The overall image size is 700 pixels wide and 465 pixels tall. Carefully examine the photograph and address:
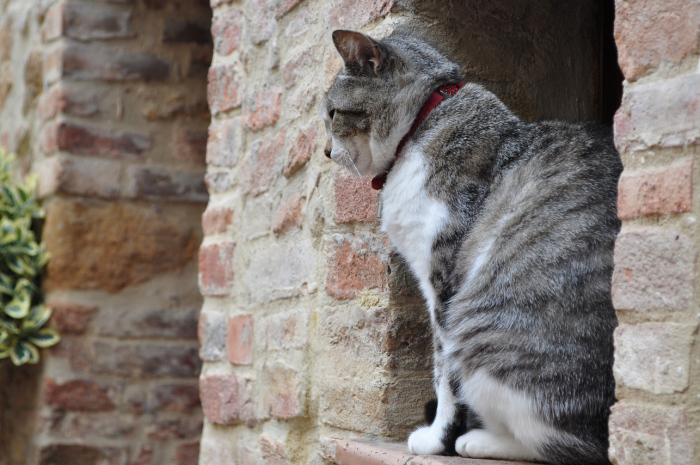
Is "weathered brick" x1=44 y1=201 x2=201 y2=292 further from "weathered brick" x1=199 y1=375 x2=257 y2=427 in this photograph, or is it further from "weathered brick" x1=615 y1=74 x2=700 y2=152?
"weathered brick" x1=615 y1=74 x2=700 y2=152

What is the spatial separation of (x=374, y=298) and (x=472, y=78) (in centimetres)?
65

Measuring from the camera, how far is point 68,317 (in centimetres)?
314

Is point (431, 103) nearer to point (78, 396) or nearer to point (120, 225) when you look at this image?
point (120, 225)

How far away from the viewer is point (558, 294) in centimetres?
132

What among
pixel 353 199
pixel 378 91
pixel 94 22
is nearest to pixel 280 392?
pixel 353 199

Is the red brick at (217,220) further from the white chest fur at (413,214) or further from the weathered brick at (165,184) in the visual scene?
the white chest fur at (413,214)

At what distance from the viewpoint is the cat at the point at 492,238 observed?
4.27 ft

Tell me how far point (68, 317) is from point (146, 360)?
0.39 metres

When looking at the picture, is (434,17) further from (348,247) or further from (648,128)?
(648,128)

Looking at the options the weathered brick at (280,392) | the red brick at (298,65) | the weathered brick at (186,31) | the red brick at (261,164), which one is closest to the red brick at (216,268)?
the red brick at (261,164)

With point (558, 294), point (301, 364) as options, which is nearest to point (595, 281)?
point (558, 294)

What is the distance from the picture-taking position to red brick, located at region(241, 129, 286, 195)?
2270 millimetres

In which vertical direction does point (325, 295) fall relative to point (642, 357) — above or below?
above

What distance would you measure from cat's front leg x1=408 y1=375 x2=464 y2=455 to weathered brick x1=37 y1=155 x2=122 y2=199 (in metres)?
2.19
